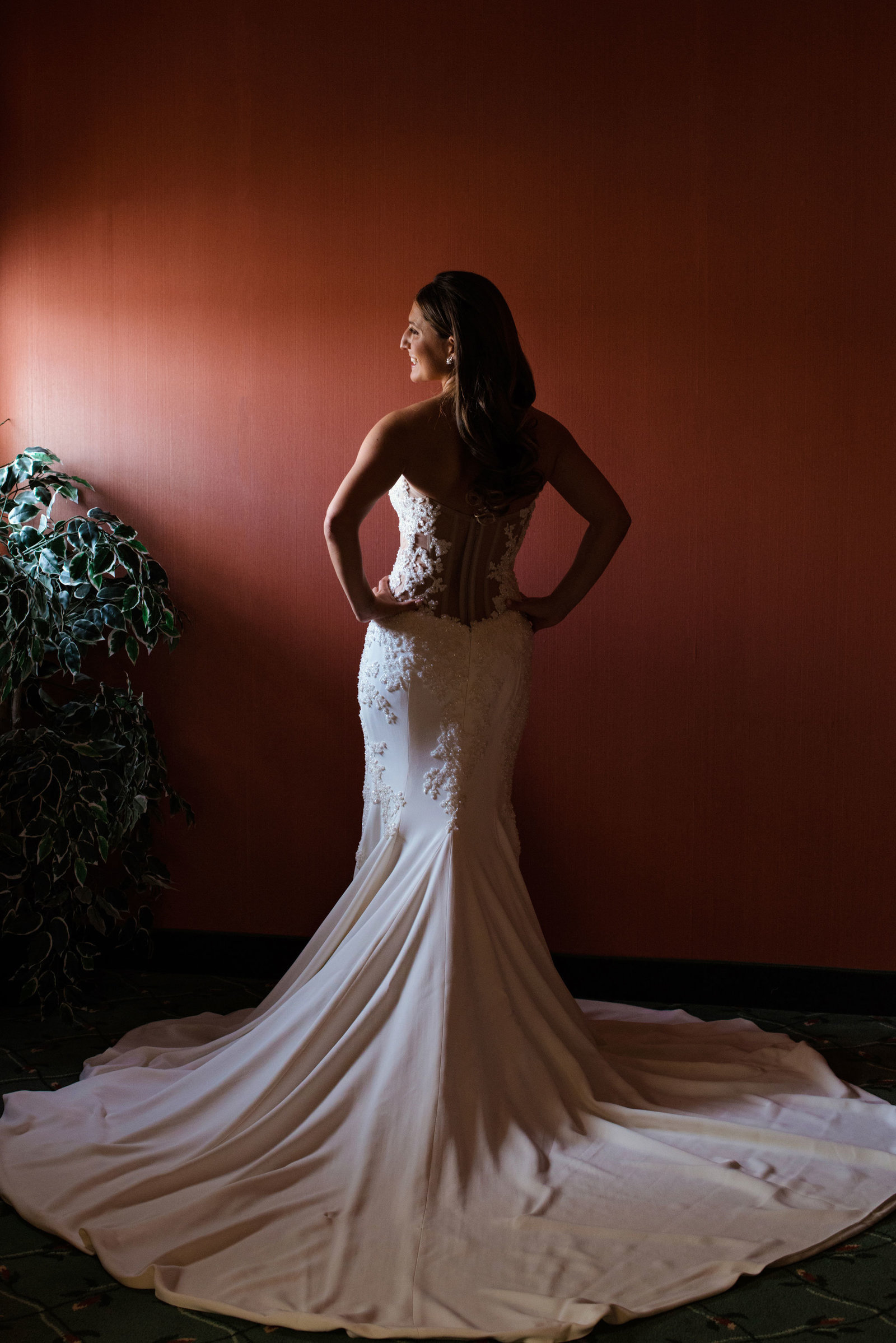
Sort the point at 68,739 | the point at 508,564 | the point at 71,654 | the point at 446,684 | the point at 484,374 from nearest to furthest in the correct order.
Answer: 1. the point at 484,374
2. the point at 446,684
3. the point at 508,564
4. the point at 68,739
5. the point at 71,654

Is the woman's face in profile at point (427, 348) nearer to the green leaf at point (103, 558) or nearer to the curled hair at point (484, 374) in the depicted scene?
the curled hair at point (484, 374)

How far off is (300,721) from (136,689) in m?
0.56

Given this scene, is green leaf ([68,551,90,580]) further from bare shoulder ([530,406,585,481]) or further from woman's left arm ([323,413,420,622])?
bare shoulder ([530,406,585,481])

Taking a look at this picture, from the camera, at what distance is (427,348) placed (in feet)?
7.85

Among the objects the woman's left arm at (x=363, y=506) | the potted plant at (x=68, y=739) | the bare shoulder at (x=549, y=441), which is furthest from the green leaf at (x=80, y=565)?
the bare shoulder at (x=549, y=441)

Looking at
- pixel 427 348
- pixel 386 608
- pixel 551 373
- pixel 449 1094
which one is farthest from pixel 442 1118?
pixel 551 373

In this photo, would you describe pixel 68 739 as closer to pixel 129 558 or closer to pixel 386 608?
pixel 129 558

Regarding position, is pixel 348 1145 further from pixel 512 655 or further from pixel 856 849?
pixel 856 849

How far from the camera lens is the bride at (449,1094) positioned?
1838 mm

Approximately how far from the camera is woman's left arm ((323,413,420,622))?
2.35 m

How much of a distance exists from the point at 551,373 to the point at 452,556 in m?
1.07

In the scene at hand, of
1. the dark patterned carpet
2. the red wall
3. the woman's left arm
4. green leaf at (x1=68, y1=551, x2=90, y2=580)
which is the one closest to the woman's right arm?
the woman's left arm

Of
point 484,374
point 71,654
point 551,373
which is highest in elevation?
point 551,373

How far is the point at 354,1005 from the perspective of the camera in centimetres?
230
